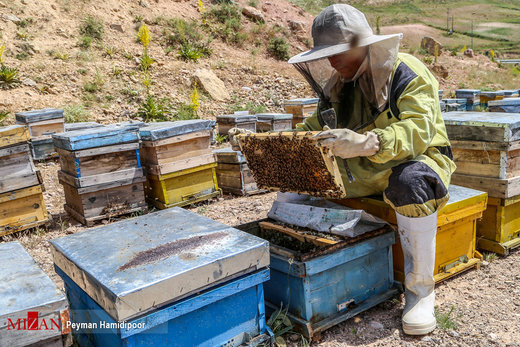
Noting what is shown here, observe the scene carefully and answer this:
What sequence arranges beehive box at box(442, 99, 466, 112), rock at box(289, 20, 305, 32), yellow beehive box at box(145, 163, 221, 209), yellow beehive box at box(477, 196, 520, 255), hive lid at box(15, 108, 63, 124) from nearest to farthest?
1. yellow beehive box at box(477, 196, 520, 255)
2. yellow beehive box at box(145, 163, 221, 209)
3. hive lid at box(15, 108, 63, 124)
4. beehive box at box(442, 99, 466, 112)
5. rock at box(289, 20, 305, 32)

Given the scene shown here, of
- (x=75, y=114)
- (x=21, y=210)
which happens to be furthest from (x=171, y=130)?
(x=75, y=114)

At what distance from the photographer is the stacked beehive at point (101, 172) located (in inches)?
169

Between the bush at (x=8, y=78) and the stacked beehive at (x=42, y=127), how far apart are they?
9.50 ft

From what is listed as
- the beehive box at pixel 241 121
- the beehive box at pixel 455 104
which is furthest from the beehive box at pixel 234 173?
the beehive box at pixel 455 104

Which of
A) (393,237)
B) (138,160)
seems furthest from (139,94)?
(393,237)

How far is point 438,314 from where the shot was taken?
2.46m

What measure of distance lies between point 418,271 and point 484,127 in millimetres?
1301

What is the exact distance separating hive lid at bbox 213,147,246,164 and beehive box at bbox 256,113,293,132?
2.38m

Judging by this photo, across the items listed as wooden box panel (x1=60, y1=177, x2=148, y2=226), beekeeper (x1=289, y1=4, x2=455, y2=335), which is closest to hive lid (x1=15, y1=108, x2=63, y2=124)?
wooden box panel (x1=60, y1=177, x2=148, y2=226)

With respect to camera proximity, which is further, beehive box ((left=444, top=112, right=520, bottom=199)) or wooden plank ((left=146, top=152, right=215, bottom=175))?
wooden plank ((left=146, top=152, right=215, bottom=175))

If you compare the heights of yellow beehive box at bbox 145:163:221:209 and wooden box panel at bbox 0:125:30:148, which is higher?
wooden box panel at bbox 0:125:30:148

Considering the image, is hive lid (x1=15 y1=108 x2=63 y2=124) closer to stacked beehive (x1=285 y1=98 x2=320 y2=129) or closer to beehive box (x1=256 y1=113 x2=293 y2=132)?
beehive box (x1=256 y1=113 x2=293 y2=132)

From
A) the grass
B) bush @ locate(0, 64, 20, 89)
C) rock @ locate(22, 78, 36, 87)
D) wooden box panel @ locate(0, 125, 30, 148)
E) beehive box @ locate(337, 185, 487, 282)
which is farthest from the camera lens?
rock @ locate(22, 78, 36, 87)

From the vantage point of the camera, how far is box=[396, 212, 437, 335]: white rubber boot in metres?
2.31
